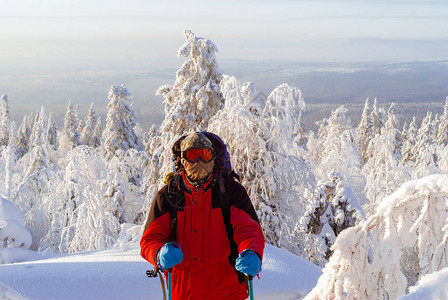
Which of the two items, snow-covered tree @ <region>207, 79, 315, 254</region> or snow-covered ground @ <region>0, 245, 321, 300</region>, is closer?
snow-covered ground @ <region>0, 245, 321, 300</region>

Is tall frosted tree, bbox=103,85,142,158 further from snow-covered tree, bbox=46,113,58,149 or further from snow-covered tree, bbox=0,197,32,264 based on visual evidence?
snow-covered tree, bbox=46,113,58,149

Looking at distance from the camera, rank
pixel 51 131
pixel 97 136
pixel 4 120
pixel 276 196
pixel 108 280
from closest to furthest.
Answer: pixel 108 280
pixel 276 196
pixel 97 136
pixel 4 120
pixel 51 131

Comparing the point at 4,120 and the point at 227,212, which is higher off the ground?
the point at 227,212

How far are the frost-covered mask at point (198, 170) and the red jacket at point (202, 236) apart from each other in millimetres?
65

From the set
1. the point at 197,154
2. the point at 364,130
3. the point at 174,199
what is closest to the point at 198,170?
the point at 197,154

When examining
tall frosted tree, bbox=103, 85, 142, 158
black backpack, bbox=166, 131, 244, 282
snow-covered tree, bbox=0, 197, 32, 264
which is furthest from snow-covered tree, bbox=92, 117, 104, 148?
black backpack, bbox=166, 131, 244, 282

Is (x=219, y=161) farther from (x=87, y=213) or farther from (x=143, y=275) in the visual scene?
(x=87, y=213)

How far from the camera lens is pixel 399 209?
259 cm

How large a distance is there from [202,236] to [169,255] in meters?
0.34

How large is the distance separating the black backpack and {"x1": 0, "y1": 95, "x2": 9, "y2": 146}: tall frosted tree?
2298 inches

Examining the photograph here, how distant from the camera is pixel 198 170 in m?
3.20

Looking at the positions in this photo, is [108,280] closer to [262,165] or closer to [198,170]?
[198,170]

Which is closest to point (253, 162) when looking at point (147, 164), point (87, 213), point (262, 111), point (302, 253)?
point (262, 111)

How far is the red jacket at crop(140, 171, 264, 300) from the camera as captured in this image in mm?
3170
